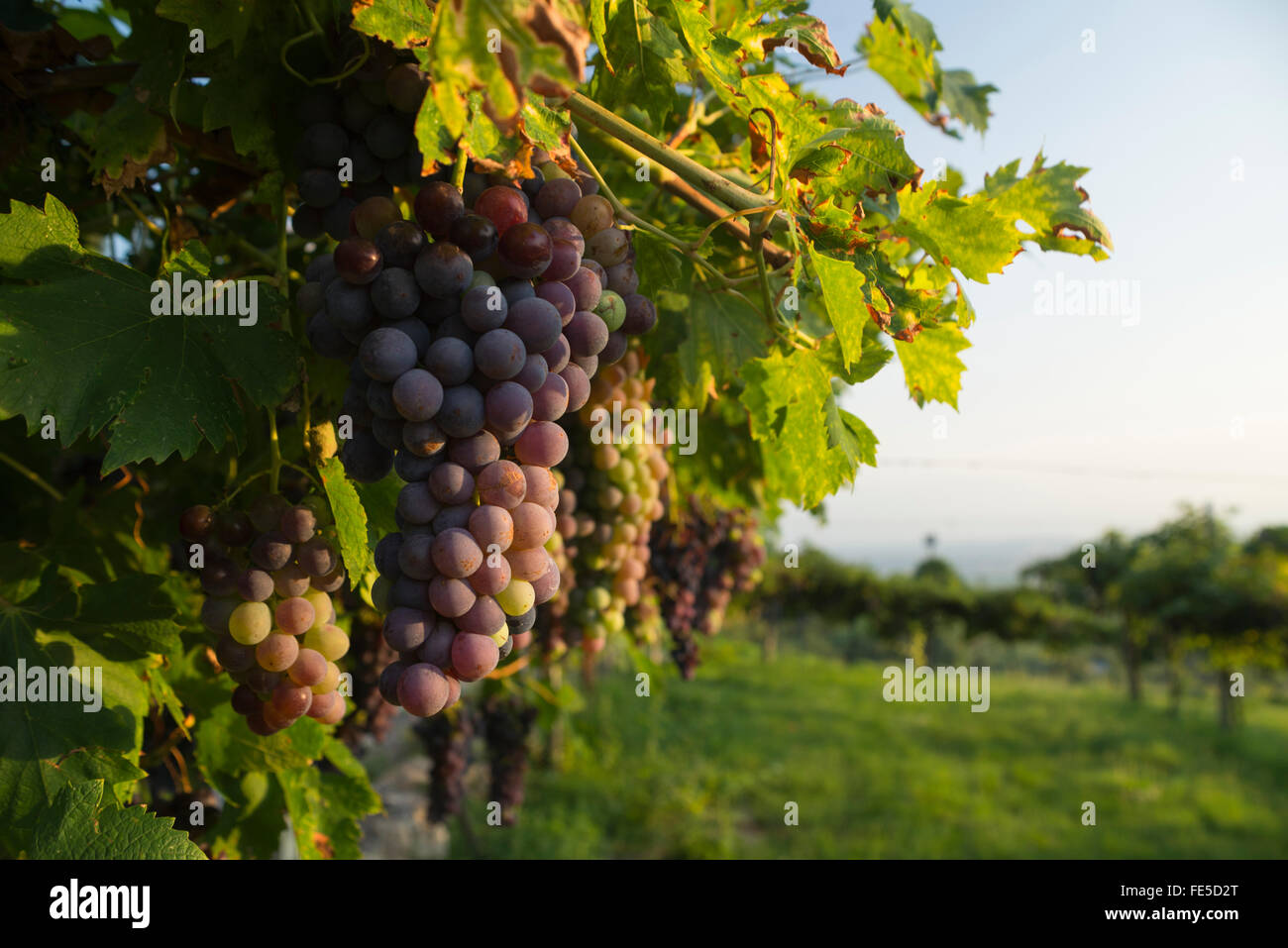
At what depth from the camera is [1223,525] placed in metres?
14.8

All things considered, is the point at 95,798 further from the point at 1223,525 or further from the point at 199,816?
the point at 1223,525

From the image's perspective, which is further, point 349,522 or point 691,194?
point 691,194

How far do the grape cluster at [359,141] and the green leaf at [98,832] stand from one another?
70cm

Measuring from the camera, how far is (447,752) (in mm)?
3266

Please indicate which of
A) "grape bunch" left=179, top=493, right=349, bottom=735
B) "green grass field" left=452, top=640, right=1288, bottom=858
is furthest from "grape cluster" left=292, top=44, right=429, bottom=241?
"green grass field" left=452, top=640, right=1288, bottom=858

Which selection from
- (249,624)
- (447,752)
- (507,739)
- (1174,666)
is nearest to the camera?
(249,624)

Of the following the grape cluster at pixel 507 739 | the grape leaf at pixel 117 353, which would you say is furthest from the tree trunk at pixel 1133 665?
the grape leaf at pixel 117 353

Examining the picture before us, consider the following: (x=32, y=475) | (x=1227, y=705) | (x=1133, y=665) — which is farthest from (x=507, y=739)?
(x=1133, y=665)

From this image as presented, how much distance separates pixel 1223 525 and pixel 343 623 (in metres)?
17.2

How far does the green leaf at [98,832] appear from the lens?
2.95 feet

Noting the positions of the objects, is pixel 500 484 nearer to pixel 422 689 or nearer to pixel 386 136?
pixel 422 689

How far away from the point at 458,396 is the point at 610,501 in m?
0.78

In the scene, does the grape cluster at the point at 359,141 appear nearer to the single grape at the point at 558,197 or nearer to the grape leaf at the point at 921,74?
the single grape at the point at 558,197
